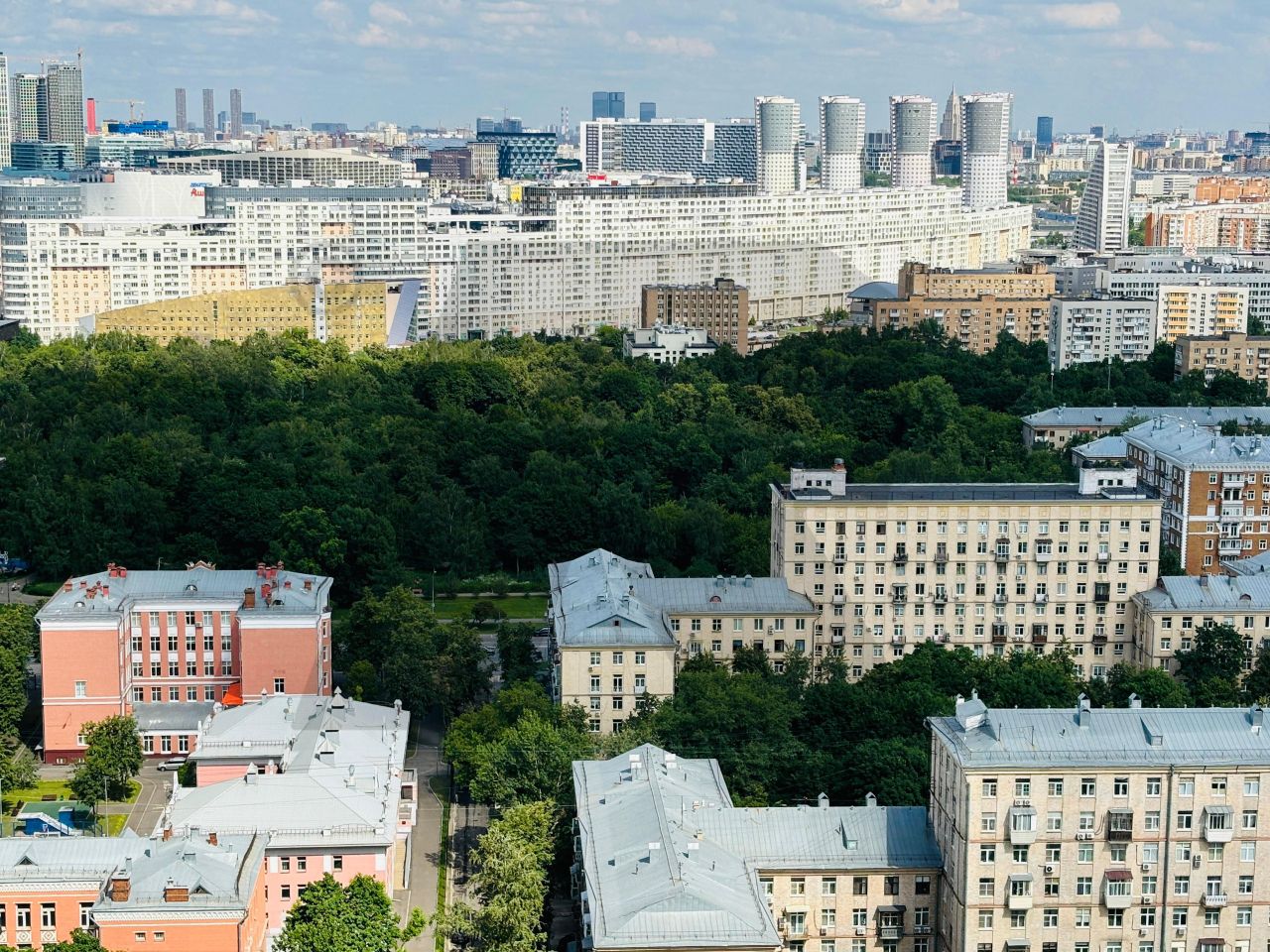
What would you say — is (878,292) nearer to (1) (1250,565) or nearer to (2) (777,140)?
(1) (1250,565)

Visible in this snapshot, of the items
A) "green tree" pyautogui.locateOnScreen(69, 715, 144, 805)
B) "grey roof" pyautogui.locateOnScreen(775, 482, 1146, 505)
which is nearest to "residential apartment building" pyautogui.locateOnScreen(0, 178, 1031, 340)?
"grey roof" pyautogui.locateOnScreen(775, 482, 1146, 505)

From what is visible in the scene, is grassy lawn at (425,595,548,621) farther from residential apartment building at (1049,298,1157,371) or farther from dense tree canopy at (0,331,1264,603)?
residential apartment building at (1049,298,1157,371)

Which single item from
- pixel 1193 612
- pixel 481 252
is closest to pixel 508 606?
pixel 1193 612

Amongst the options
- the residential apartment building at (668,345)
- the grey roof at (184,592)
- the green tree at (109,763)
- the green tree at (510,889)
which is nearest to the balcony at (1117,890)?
the green tree at (510,889)

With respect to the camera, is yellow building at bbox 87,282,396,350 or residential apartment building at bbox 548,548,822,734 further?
yellow building at bbox 87,282,396,350

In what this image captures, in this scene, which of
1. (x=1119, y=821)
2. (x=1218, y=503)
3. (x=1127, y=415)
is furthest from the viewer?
(x=1127, y=415)

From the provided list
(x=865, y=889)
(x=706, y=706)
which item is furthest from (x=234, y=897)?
(x=706, y=706)
